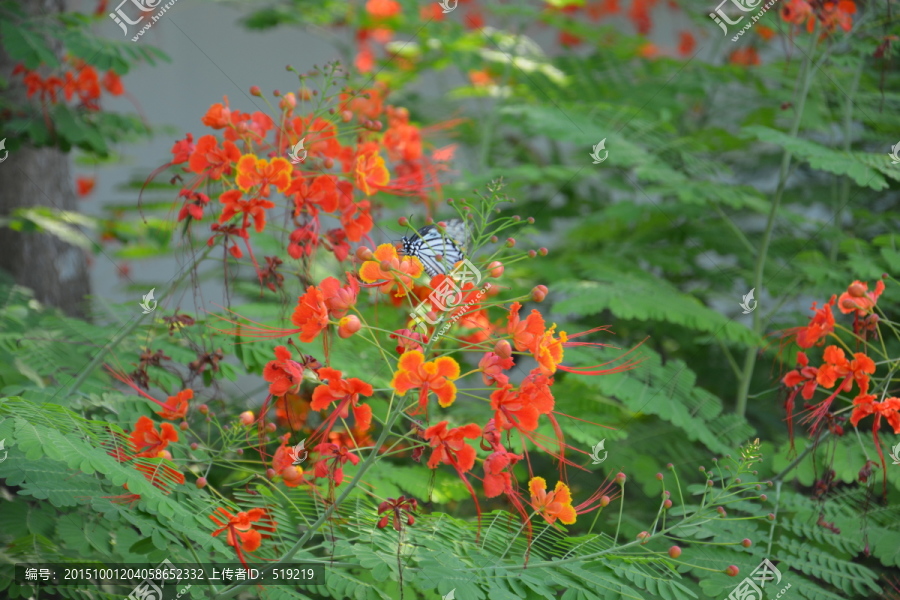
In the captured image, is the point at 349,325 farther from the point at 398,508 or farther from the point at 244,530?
the point at 244,530

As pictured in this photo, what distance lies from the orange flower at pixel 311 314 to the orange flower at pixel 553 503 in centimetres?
49

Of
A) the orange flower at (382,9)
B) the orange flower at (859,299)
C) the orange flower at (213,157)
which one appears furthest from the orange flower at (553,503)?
the orange flower at (382,9)

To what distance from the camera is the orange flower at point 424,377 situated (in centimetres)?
110

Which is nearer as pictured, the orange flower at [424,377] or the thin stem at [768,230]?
the orange flower at [424,377]

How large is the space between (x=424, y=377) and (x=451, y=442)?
0.12 m

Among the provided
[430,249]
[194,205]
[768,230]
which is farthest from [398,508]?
[768,230]

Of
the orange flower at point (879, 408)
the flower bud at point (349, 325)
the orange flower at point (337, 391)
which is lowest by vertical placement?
the orange flower at point (879, 408)

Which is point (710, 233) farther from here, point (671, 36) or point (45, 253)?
point (671, 36)

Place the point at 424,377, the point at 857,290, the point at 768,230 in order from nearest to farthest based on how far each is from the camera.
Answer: the point at 424,377 → the point at 857,290 → the point at 768,230

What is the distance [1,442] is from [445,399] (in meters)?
0.85

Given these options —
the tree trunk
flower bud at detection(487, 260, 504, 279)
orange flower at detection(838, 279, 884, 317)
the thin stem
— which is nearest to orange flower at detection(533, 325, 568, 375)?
flower bud at detection(487, 260, 504, 279)

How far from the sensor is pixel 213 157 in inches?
61.1

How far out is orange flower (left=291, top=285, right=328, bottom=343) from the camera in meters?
1.20

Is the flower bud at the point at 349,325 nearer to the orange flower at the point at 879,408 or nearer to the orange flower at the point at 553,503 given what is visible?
the orange flower at the point at 553,503
